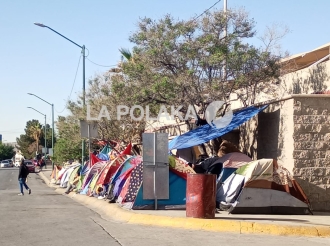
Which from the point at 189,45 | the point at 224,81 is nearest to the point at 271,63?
the point at 224,81

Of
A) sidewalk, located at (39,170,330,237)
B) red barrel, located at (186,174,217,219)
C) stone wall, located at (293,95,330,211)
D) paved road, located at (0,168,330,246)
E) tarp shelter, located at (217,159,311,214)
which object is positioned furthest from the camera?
stone wall, located at (293,95,330,211)

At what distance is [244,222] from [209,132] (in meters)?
5.38

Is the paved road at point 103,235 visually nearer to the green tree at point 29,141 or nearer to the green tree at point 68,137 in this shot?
the green tree at point 68,137

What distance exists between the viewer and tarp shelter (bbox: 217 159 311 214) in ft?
45.1

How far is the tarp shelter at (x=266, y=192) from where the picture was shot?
13.8 metres

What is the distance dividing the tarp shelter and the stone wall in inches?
22.3

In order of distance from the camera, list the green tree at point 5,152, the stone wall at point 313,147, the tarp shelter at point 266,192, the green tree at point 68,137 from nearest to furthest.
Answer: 1. the tarp shelter at point 266,192
2. the stone wall at point 313,147
3. the green tree at point 68,137
4. the green tree at point 5,152

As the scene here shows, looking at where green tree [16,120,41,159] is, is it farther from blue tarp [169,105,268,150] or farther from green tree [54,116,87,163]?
blue tarp [169,105,268,150]

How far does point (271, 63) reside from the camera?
17922mm

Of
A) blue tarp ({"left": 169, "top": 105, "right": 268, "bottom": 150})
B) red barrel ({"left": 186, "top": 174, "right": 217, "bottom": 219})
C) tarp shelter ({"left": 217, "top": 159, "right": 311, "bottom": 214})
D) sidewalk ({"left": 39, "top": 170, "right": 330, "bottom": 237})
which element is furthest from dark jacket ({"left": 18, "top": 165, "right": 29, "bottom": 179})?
red barrel ({"left": 186, "top": 174, "right": 217, "bottom": 219})

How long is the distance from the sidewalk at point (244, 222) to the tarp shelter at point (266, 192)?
410mm

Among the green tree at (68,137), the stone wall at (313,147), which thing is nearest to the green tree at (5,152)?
the green tree at (68,137)

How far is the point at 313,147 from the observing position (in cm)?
1458

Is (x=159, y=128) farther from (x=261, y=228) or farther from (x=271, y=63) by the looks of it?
(x=261, y=228)
